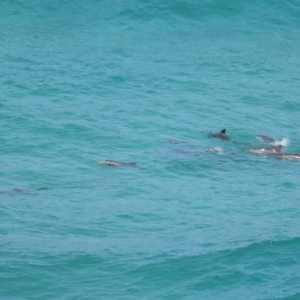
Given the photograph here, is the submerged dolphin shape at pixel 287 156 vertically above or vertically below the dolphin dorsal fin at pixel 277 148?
below

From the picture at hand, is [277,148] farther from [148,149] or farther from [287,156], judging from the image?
[148,149]

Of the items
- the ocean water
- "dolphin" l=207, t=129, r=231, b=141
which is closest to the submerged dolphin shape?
the ocean water

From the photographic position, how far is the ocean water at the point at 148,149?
2116cm

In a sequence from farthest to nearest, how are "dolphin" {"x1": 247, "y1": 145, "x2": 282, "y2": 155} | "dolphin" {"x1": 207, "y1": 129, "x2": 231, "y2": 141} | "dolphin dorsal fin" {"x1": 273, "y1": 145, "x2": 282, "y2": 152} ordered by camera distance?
"dolphin" {"x1": 207, "y1": 129, "x2": 231, "y2": 141}
"dolphin dorsal fin" {"x1": 273, "y1": 145, "x2": 282, "y2": 152}
"dolphin" {"x1": 247, "y1": 145, "x2": 282, "y2": 155}

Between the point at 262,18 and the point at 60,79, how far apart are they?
16.3 metres

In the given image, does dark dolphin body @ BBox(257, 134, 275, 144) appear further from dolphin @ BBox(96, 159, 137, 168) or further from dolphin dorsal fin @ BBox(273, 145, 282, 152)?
dolphin @ BBox(96, 159, 137, 168)

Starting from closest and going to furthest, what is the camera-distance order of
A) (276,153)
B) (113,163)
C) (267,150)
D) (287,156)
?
(113,163)
(287,156)
(276,153)
(267,150)

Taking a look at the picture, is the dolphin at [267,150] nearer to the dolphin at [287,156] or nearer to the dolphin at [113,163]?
the dolphin at [287,156]

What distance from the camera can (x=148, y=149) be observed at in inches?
1232

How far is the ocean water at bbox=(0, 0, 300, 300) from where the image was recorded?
21.2 meters

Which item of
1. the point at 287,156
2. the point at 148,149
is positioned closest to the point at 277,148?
the point at 287,156

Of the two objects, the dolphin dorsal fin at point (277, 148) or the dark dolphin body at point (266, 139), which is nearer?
the dolphin dorsal fin at point (277, 148)

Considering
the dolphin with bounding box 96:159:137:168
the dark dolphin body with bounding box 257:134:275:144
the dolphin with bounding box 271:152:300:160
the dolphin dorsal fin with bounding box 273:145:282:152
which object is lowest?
the dolphin with bounding box 96:159:137:168

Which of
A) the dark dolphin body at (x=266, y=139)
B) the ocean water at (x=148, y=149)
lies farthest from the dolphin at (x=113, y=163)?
the dark dolphin body at (x=266, y=139)
